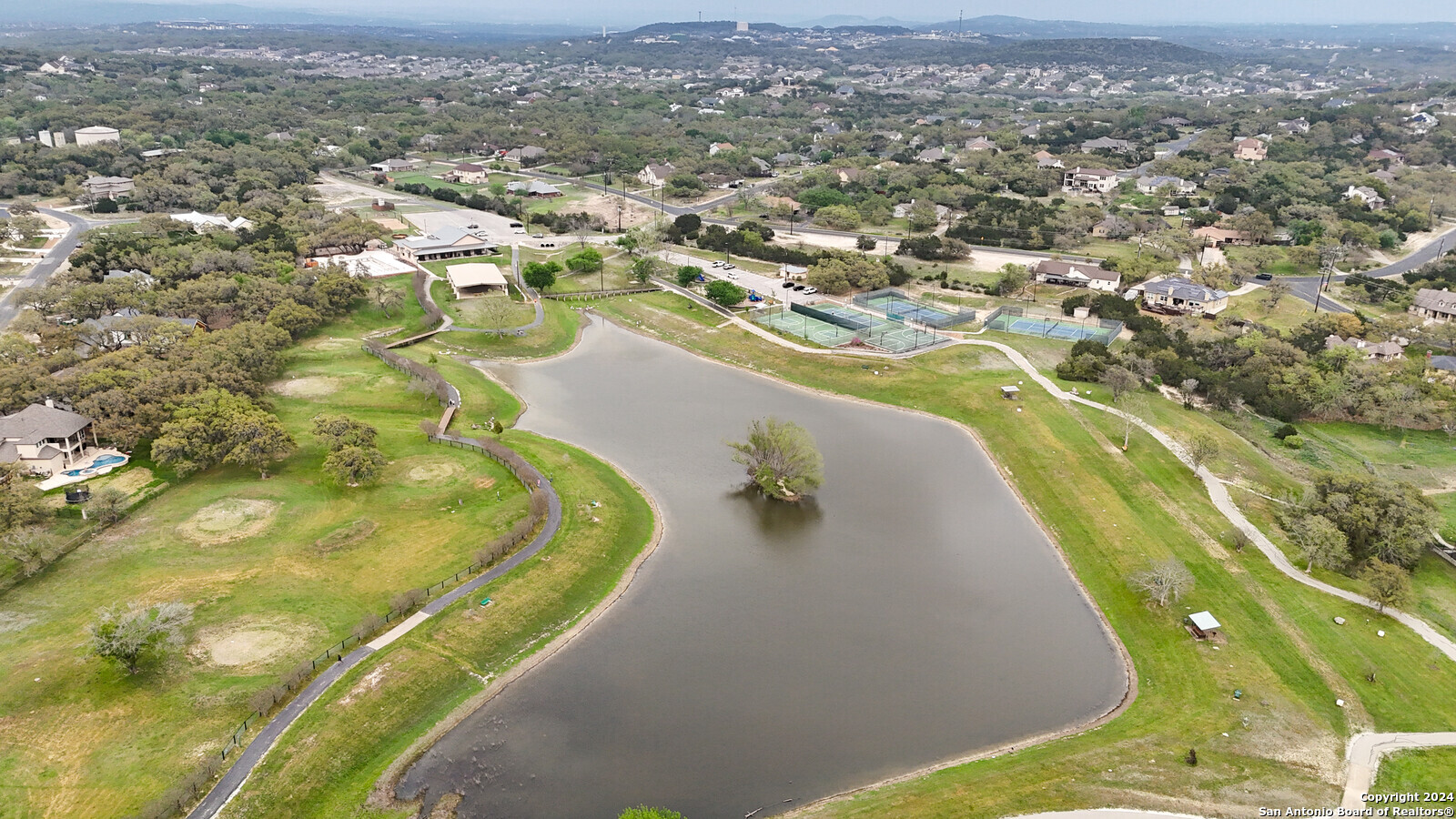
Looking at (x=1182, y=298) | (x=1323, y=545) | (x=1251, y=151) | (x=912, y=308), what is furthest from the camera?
(x=1251, y=151)

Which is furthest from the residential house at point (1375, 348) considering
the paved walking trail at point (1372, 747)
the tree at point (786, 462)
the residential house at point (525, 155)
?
the residential house at point (525, 155)

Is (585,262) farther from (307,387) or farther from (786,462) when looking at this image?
(786,462)

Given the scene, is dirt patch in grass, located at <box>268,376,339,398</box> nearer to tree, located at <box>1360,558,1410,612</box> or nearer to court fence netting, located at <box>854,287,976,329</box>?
court fence netting, located at <box>854,287,976,329</box>

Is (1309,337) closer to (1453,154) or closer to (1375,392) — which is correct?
(1375,392)

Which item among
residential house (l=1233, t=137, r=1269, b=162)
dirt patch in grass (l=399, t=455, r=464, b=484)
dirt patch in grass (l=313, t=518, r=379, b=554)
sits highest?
residential house (l=1233, t=137, r=1269, b=162)

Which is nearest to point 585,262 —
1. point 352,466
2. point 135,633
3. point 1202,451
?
point 352,466

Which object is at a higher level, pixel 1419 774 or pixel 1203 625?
pixel 1203 625

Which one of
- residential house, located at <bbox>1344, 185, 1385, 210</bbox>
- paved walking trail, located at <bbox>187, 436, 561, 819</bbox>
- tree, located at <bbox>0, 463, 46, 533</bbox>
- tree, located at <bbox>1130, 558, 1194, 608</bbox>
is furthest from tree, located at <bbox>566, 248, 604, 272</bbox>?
residential house, located at <bbox>1344, 185, 1385, 210</bbox>
